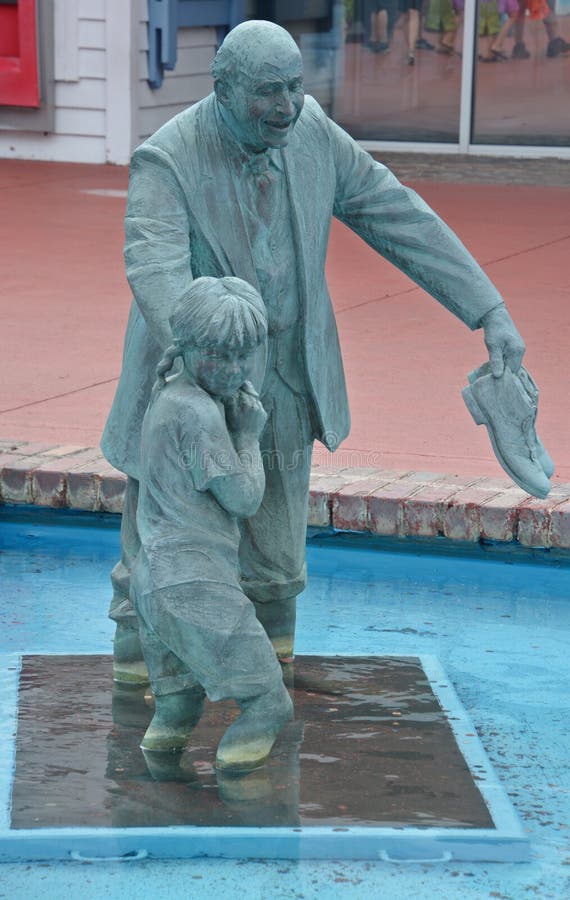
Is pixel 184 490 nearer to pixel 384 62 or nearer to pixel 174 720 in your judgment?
pixel 174 720

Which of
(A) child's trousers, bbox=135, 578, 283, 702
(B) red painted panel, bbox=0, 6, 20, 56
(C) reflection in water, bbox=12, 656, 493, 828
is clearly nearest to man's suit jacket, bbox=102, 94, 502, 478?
(A) child's trousers, bbox=135, 578, 283, 702

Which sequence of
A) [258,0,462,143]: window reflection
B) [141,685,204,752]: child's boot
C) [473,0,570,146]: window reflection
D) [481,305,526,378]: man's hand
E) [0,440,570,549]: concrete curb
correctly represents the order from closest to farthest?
[141,685,204,752]: child's boot → [481,305,526,378]: man's hand → [0,440,570,549]: concrete curb → [473,0,570,146]: window reflection → [258,0,462,143]: window reflection

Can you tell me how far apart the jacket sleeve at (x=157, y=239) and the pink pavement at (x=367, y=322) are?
255 cm

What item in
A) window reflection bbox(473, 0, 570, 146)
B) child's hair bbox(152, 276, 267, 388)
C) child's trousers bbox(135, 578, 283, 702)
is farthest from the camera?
window reflection bbox(473, 0, 570, 146)

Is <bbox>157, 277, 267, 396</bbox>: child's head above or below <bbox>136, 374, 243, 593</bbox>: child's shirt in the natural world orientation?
above

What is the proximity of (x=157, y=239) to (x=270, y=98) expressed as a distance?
0.40m

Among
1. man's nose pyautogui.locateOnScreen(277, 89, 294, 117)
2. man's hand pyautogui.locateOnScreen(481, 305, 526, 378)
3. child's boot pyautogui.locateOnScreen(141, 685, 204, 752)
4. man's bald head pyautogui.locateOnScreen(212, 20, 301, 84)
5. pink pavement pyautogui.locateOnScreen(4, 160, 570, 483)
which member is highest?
man's bald head pyautogui.locateOnScreen(212, 20, 301, 84)

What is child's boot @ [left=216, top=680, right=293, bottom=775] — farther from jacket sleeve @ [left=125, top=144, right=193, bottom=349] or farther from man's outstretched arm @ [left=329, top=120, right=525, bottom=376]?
man's outstretched arm @ [left=329, top=120, right=525, bottom=376]

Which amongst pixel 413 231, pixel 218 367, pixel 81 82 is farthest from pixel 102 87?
pixel 218 367

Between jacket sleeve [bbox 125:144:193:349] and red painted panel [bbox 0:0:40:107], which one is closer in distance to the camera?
jacket sleeve [bbox 125:144:193:349]

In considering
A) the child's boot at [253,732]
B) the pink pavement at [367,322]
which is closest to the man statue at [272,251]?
the child's boot at [253,732]

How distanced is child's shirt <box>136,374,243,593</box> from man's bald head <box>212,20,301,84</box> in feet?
2.19

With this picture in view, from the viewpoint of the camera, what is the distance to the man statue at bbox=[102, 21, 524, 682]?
376 cm

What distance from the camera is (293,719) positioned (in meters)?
4.22
